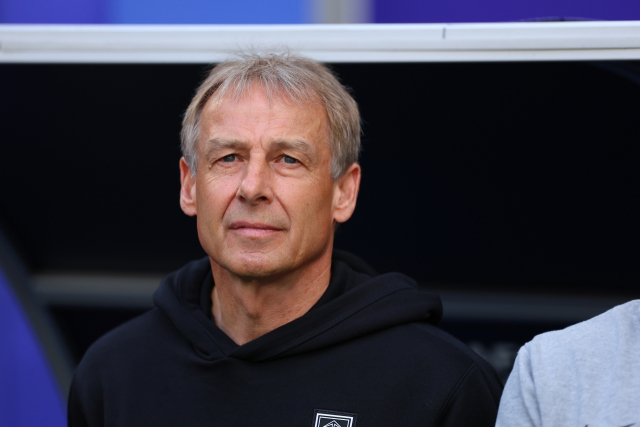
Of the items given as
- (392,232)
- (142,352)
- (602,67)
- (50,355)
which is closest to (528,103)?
(602,67)

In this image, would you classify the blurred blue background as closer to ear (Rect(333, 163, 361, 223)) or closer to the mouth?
ear (Rect(333, 163, 361, 223))

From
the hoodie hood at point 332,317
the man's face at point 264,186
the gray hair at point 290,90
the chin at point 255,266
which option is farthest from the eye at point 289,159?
the hoodie hood at point 332,317

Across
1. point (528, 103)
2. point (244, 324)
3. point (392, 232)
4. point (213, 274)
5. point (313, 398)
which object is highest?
point (528, 103)

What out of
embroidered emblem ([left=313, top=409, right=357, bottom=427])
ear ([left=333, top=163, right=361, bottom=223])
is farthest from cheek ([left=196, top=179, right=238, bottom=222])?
embroidered emblem ([left=313, top=409, right=357, bottom=427])

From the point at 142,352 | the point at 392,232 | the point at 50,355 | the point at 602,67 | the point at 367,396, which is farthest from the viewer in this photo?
the point at 50,355

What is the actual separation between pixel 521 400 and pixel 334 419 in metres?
0.43

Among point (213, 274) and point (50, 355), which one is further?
point (50, 355)

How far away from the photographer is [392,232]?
90.8 inches

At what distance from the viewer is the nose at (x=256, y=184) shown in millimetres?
1542

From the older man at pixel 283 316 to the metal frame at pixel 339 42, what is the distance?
0.10 m

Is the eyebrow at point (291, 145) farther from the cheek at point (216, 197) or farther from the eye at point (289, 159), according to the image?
the cheek at point (216, 197)

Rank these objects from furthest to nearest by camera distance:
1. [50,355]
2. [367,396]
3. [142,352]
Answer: [50,355] → [142,352] → [367,396]

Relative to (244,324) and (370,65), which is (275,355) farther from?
(370,65)

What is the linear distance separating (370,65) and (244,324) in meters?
0.73
